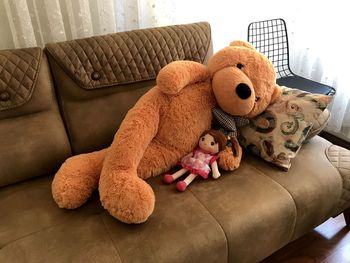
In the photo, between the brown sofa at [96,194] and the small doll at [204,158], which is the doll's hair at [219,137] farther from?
the brown sofa at [96,194]

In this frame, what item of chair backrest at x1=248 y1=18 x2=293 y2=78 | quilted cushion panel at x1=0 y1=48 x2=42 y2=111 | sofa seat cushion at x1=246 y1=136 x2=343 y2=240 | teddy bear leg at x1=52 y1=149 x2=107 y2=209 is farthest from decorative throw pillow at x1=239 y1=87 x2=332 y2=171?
quilted cushion panel at x1=0 y1=48 x2=42 y2=111

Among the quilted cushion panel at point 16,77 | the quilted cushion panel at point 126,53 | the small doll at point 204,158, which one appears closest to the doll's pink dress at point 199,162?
the small doll at point 204,158

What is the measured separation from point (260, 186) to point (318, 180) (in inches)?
9.9

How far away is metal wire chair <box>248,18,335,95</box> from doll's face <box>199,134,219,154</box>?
0.95m

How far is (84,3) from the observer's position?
1.43 meters

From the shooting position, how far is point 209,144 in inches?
48.0

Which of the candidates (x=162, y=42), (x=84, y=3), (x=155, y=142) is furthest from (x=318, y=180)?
(x=84, y=3)

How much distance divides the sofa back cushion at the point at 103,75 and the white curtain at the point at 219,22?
208 mm

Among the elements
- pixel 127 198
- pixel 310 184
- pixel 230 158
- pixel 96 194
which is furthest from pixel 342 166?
pixel 96 194

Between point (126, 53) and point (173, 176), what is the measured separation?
23.2 inches

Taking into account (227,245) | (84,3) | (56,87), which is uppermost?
(84,3)

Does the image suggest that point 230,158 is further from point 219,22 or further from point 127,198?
point 219,22

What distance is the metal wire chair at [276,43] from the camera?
1.98 metres

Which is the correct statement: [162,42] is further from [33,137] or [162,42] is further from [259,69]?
[33,137]
